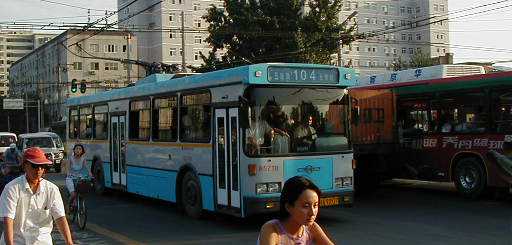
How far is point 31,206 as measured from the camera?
511 centimetres

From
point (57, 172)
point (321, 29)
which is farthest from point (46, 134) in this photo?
point (321, 29)

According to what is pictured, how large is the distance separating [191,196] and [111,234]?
2.14m

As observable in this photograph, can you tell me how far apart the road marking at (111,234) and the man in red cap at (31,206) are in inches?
196

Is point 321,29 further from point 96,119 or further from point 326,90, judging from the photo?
point 326,90

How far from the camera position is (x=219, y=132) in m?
11.6

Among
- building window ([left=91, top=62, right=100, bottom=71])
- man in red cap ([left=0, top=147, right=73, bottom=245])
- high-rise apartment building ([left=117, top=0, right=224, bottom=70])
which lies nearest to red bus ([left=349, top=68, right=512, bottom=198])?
man in red cap ([left=0, top=147, right=73, bottom=245])

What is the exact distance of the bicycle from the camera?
38.5ft

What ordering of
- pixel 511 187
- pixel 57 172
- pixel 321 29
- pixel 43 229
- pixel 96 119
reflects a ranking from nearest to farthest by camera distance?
1. pixel 43 229
2. pixel 511 187
3. pixel 96 119
4. pixel 57 172
5. pixel 321 29

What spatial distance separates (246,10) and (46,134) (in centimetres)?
1382

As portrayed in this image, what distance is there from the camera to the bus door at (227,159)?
1106 cm

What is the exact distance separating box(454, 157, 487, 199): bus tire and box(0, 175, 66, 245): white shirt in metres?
11.4

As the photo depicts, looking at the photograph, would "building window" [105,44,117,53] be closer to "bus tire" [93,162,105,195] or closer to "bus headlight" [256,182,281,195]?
"bus tire" [93,162,105,195]

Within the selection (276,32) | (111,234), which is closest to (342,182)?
(111,234)

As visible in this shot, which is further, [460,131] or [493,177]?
[460,131]
